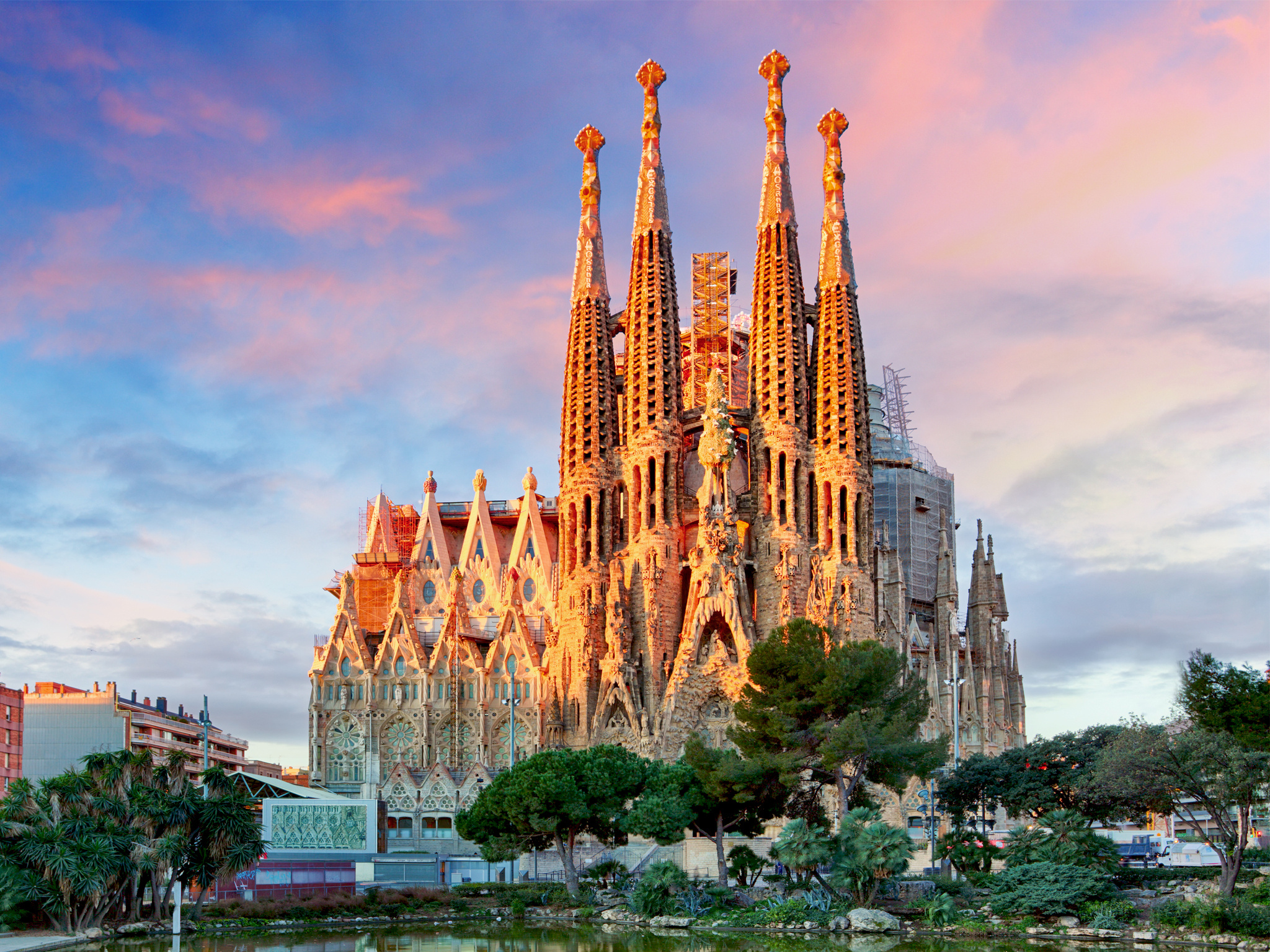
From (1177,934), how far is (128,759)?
1058 inches

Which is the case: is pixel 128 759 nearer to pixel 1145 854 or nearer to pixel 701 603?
pixel 701 603

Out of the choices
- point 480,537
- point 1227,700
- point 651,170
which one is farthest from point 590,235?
point 1227,700

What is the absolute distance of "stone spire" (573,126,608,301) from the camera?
238 feet

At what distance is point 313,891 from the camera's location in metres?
42.9

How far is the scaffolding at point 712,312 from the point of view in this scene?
79.2 metres

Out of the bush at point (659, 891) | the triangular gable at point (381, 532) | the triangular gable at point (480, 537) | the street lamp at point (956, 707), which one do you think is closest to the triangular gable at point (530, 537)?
the triangular gable at point (480, 537)

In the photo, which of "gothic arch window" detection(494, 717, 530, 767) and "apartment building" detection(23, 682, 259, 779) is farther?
"apartment building" detection(23, 682, 259, 779)

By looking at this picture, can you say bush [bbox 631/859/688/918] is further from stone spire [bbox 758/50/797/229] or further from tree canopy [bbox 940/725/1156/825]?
stone spire [bbox 758/50/797/229]

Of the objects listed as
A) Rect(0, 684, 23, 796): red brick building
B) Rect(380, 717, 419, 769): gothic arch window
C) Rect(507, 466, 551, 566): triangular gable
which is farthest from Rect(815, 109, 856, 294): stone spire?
Rect(0, 684, 23, 796): red brick building

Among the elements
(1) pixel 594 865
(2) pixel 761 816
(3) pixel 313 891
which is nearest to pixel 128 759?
(3) pixel 313 891

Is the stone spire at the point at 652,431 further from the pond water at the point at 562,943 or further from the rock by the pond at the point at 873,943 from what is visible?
the rock by the pond at the point at 873,943

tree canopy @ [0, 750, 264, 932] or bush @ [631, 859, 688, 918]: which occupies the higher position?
tree canopy @ [0, 750, 264, 932]

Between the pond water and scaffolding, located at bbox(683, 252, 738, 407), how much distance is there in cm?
4509

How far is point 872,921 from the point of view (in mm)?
35938
